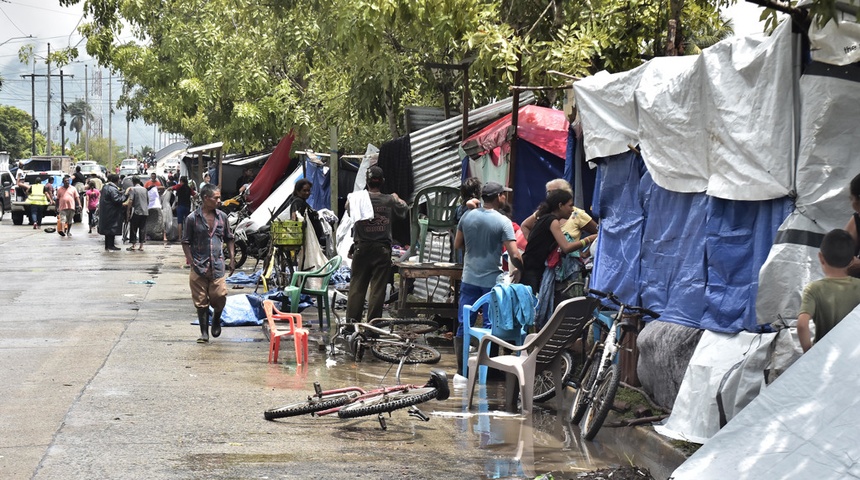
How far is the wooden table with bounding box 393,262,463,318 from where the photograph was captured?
41.2 feet

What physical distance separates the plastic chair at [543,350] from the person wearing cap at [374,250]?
355 centimetres

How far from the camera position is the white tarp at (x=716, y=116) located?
7.34 metres

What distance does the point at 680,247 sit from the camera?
8719mm

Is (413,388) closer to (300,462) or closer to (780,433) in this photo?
(300,462)

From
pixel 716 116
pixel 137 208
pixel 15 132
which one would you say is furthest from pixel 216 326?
pixel 15 132

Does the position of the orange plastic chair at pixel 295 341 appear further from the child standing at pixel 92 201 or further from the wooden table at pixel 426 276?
the child standing at pixel 92 201

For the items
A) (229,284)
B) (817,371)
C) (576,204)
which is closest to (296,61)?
(229,284)

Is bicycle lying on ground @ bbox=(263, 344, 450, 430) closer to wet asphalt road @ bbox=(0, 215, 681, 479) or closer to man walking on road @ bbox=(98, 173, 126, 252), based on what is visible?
wet asphalt road @ bbox=(0, 215, 681, 479)

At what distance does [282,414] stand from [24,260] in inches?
706

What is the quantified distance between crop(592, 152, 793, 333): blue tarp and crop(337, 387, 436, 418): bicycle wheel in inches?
81.3

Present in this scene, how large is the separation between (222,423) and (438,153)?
368 inches

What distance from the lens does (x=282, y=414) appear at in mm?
8219

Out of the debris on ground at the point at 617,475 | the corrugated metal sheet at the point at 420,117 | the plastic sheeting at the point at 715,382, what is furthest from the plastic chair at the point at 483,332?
the corrugated metal sheet at the point at 420,117

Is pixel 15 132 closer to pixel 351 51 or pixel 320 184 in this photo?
pixel 320 184
